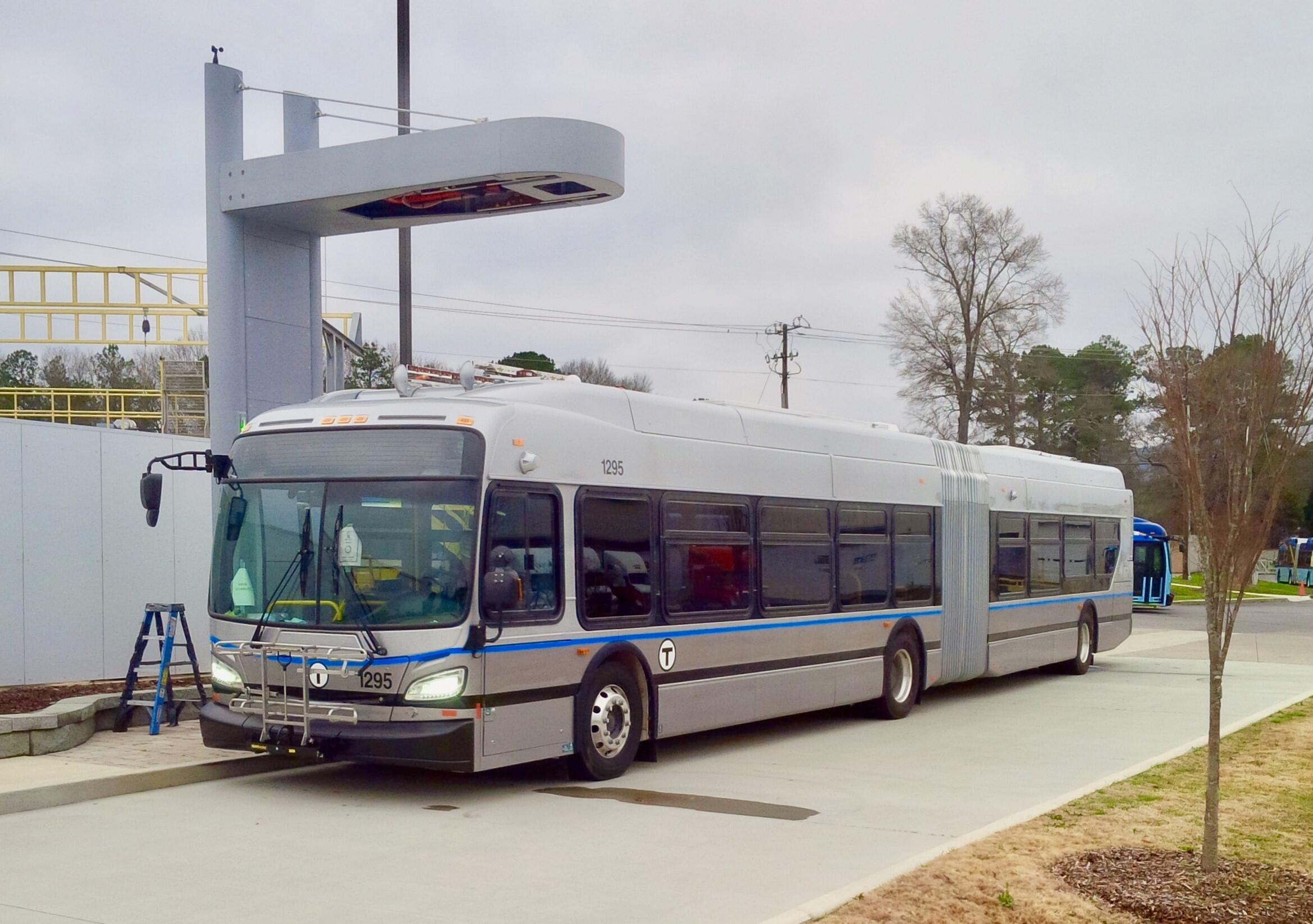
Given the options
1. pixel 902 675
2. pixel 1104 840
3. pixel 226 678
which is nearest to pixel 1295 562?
pixel 902 675

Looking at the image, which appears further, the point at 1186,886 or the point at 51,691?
the point at 51,691

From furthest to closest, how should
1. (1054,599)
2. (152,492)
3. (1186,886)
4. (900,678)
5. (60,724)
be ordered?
(1054,599), (900,678), (60,724), (152,492), (1186,886)

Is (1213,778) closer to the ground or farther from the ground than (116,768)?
A: farther from the ground

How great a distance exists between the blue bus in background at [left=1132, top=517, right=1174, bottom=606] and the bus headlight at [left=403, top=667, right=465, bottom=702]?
37205 mm

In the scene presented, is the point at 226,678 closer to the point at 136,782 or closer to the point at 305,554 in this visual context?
the point at 136,782

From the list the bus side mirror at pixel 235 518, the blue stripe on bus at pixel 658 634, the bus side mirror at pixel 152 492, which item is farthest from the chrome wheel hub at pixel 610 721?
the bus side mirror at pixel 152 492

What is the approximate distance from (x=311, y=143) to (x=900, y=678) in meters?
9.01

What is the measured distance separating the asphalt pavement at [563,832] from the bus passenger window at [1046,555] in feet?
15.7

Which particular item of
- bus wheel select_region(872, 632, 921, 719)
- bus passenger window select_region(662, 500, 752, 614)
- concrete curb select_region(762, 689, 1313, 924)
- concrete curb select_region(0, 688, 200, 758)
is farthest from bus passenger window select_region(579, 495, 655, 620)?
bus wheel select_region(872, 632, 921, 719)

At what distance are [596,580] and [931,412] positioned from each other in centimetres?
4649

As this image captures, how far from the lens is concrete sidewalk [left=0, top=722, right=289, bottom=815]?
9227 mm

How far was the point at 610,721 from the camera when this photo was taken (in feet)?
35.2

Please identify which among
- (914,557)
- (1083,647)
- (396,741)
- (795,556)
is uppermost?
(795,556)

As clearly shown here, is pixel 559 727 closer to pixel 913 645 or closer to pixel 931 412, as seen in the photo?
pixel 913 645
